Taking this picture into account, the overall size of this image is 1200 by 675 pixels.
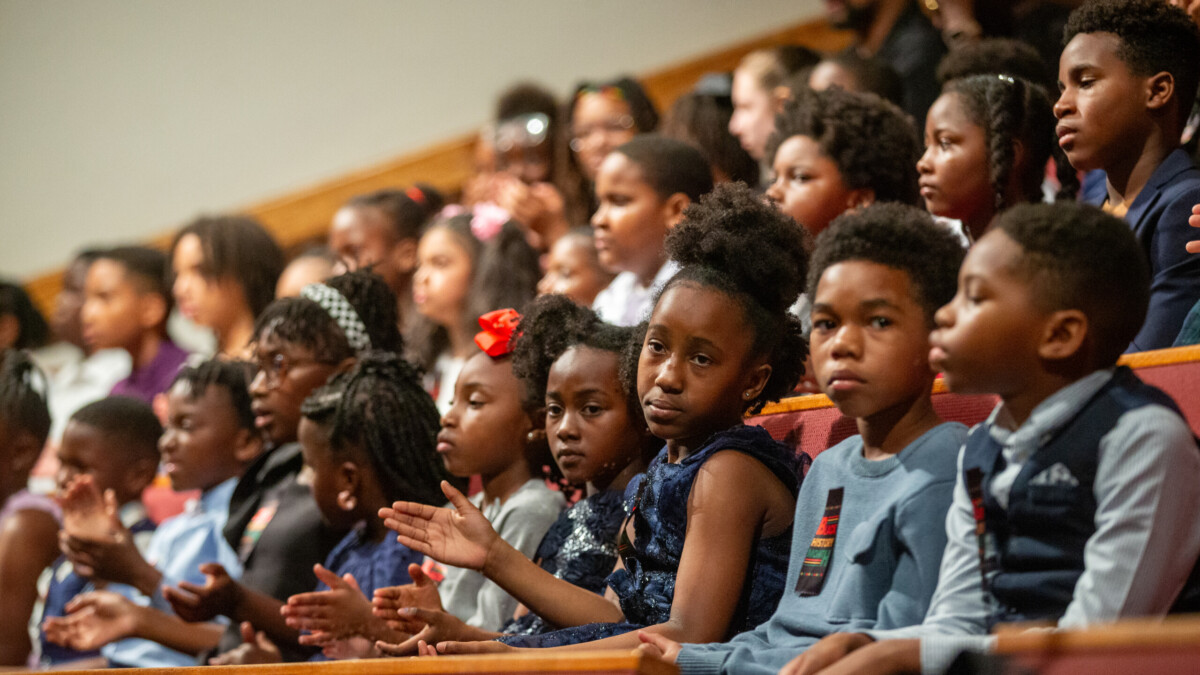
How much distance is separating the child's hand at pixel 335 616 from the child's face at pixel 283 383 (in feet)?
3.46

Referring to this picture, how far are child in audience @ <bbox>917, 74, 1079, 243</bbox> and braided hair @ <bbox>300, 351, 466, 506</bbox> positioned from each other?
1497 millimetres

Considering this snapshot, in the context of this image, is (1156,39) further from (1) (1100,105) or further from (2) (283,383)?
(2) (283,383)

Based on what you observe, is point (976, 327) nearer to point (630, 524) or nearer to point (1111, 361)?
point (1111, 361)

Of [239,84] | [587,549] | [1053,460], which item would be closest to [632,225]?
[587,549]

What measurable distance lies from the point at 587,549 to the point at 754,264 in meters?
0.75

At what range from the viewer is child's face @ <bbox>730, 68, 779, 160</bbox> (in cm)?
468

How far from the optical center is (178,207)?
7.75 meters

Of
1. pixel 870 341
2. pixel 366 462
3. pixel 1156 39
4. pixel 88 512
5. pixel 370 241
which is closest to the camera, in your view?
pixel 870 341

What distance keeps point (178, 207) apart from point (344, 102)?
4.47 ft

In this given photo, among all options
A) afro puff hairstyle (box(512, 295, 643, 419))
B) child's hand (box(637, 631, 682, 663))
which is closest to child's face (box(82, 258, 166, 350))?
afro puff hairstyle (box(512, 295, 643, 419))

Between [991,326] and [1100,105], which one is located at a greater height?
[1100,105]

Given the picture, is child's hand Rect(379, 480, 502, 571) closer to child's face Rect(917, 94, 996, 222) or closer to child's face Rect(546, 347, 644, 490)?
child's face Rect(546, 347, 644, 490)

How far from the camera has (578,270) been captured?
173 inches

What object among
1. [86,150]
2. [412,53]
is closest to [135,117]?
[86,150]
